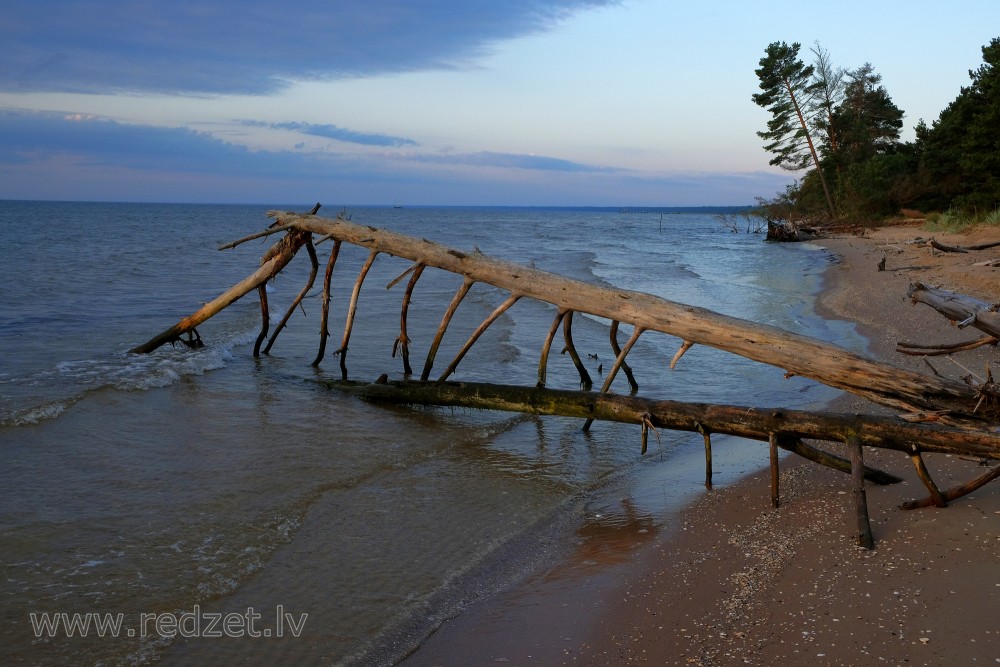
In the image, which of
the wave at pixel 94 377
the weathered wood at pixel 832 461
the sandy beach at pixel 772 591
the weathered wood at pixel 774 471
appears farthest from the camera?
the wave at pixel 94 377

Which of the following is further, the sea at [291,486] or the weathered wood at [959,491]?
the weathered wood at [959,491]

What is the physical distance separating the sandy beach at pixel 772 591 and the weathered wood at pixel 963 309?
1.25 metres

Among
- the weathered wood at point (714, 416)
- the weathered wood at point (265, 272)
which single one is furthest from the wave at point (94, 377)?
the weathered wood at point (714, 416)

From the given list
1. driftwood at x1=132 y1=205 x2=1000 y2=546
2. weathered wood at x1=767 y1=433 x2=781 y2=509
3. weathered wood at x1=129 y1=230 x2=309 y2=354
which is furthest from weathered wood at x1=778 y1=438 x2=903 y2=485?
weathered wood at x1=129 y1=230 x2=309 y2=354

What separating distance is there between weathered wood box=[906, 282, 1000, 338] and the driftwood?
41.0 inches

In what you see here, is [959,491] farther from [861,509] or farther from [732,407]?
[732,407]

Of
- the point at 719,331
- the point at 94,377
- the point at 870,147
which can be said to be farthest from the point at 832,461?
the point at 870,147

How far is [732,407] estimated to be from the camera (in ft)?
19.8

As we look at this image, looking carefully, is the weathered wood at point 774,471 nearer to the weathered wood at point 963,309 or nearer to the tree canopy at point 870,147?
the weathered wood at point 963,309

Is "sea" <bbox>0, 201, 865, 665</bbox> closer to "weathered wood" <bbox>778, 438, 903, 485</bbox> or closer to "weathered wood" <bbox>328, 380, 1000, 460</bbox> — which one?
"weathered wood" <bbox>328, 380, 1000, 460</bbox>

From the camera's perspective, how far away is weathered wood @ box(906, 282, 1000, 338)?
651cm

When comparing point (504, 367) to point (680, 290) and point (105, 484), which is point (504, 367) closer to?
point (105, 484)

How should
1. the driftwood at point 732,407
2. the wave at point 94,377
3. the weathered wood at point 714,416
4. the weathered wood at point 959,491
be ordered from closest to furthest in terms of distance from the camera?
the weathered wood at point 959,491 < the weathered wood at point 714,416 < the driftwood at point 732,407 < the wave at point 94,377

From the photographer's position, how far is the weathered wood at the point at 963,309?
6.51 meters
